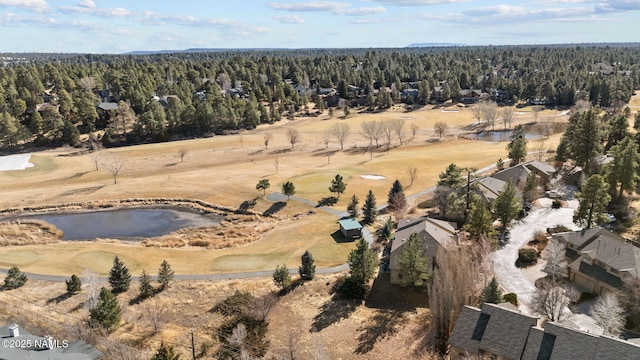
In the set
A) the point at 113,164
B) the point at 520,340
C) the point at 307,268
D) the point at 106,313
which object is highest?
the point at 113,164

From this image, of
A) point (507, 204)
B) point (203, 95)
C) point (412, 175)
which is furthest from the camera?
point (203, 95)

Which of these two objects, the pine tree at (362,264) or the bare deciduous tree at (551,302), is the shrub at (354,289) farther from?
the bare deciduous tree at (551,302)

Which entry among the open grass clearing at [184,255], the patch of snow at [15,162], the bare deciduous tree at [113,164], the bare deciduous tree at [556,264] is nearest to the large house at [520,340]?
the bare deciduous tree at [556,264]

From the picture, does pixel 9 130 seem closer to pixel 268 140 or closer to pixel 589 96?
pixel 268 140

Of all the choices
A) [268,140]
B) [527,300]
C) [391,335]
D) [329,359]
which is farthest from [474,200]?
[268,140]

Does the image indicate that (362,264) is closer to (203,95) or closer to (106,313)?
(106,313)

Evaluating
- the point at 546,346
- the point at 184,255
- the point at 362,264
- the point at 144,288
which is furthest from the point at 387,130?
the point at 546,346

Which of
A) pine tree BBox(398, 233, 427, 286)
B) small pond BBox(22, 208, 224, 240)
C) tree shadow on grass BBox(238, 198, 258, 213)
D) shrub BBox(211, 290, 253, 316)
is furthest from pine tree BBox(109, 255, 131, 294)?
tree shadow on grass BBox(238, 198, 258, 213)
